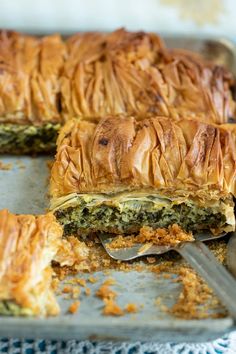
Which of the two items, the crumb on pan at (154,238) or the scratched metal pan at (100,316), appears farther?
the crumb on pan at (154,238)

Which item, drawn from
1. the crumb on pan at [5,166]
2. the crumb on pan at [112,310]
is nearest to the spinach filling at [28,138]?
the crumb on pan at [5,166]

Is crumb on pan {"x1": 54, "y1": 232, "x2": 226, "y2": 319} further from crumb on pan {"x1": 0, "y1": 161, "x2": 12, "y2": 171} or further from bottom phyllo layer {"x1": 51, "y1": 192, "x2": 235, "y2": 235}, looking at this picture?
crumb on pan {"x1": 0, "y1": 161, "x2": 12, "y2": 171}

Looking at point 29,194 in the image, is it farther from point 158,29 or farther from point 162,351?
point 158,29

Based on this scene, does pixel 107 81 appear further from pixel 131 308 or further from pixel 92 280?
pixel 131 308

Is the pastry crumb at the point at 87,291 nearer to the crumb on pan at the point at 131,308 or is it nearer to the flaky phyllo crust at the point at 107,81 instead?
the crumb on pan at the point at 131,308

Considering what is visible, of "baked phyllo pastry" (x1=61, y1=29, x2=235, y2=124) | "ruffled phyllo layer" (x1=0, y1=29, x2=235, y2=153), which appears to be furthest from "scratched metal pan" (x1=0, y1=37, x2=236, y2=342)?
"baked phyllo pastry" (x1=61, y1=29, x2=235, y2=124)

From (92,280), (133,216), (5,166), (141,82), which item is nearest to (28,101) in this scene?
(5,166)
